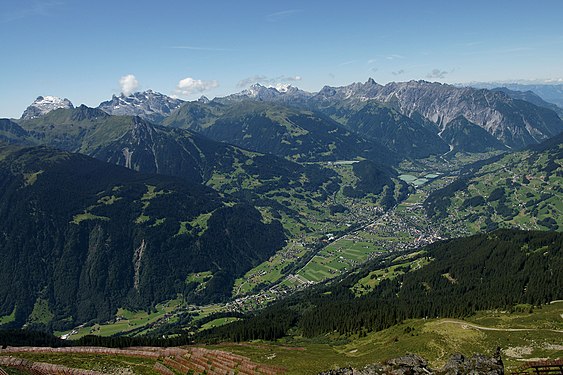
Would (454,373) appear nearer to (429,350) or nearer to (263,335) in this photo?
(429,350)

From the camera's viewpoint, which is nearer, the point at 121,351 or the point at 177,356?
the point at 177,356

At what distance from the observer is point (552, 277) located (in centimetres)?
16100

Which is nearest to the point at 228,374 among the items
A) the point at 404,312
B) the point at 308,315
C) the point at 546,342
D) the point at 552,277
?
the point at 546,342

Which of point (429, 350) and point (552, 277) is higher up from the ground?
point (429, 350)

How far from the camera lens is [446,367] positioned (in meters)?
51.8

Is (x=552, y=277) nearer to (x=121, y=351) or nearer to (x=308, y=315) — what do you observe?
(x=308, y=315)

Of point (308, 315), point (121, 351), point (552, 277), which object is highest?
point (121, 351)

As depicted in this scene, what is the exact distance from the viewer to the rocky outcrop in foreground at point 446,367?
160 feet

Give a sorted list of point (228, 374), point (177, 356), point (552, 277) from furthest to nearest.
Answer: point (552, 277) < point (177, 356) < point (228, 374)

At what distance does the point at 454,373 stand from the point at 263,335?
110 meters

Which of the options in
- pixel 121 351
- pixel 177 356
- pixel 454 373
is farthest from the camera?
pixel 121 351

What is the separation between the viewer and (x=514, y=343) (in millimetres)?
78688

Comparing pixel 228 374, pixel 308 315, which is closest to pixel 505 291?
pixel 308 315

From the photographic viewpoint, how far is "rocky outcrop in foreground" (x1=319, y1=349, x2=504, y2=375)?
48.8 meters
